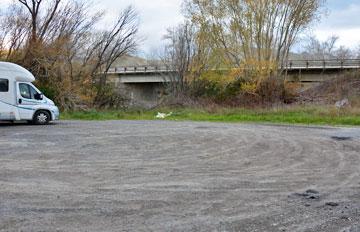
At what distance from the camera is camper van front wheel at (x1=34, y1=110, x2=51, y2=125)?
2333 centimetres

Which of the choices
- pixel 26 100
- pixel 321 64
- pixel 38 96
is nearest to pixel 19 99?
pixel 26 100

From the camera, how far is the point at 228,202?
7508 millimetres

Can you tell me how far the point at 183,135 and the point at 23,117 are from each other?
369 inches

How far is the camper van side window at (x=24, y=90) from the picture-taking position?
22.5m

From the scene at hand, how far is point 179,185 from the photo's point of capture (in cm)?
888

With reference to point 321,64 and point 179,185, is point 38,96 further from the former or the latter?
point 321,64

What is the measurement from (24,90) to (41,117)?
1.69m

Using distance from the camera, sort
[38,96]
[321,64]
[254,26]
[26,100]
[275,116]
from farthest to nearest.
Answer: [321,64]
[254,26]
[275,116]
[38,96]
[26,100]

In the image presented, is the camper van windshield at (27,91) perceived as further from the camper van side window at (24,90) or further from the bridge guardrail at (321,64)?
the bridge guardrail at (321,64)

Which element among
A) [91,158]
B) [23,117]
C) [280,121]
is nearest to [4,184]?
[91,158]

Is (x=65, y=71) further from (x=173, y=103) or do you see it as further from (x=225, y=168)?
(x=225, y=168)

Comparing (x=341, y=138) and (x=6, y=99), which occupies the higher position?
(x=6, y=99)

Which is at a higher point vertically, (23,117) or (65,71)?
(65,71)

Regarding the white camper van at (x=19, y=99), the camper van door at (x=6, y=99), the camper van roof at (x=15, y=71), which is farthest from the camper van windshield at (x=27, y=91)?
the camper van door at (x=6, y=99)
